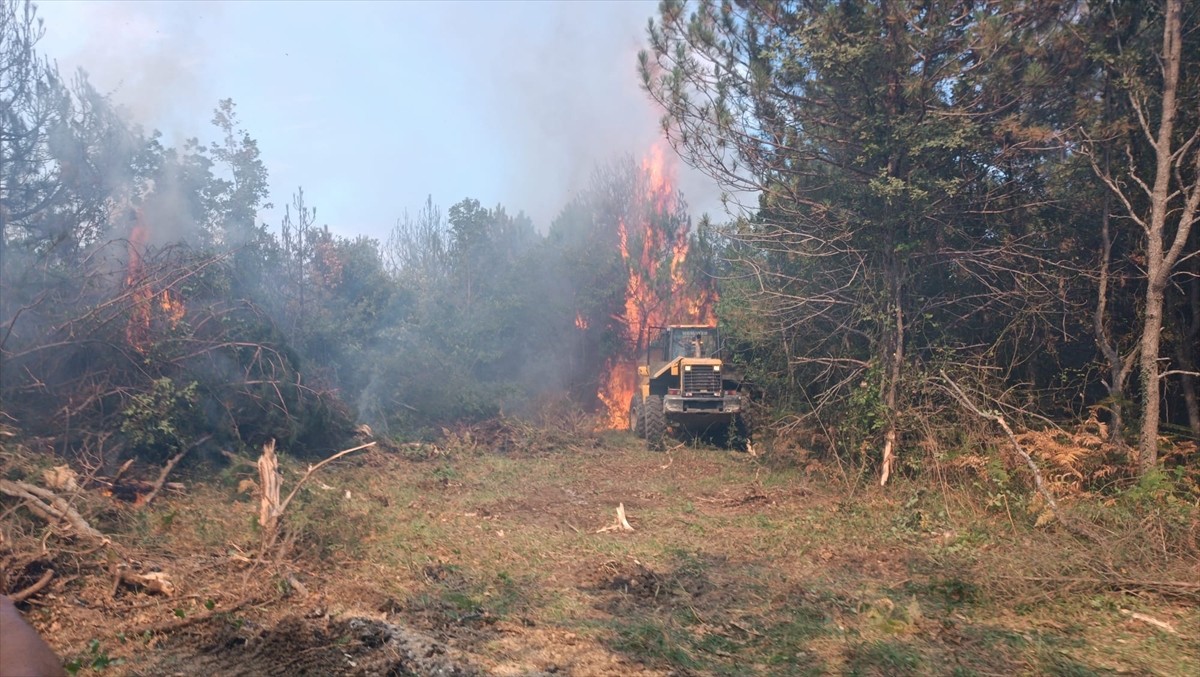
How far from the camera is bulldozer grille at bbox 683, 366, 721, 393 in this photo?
56.7 feet

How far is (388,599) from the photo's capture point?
6.41m

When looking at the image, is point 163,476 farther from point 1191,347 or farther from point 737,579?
point 1191,347

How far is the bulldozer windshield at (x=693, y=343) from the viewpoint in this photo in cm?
1864

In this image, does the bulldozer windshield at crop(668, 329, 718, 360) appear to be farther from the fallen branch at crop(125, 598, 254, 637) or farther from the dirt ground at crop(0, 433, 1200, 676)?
the fallen branch at crop(125, 598, 254, 637)

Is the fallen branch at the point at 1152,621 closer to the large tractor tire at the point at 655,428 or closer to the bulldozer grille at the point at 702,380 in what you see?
the bulldozer grille at the point at 702,380

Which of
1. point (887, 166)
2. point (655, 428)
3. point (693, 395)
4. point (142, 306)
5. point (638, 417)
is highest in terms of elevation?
point (887, 166)

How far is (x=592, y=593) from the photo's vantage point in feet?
23.3

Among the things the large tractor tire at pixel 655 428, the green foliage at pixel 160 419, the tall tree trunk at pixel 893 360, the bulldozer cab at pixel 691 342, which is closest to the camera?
the green foliage at pixel 160 419

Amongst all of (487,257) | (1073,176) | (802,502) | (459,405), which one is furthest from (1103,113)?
(487,257)

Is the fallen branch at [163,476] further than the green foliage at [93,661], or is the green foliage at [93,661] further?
the fallen branch at [163,476]

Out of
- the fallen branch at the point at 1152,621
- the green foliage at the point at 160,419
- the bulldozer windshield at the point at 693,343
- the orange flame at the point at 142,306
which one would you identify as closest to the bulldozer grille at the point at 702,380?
the bulldozer windshield at the point at 693,343

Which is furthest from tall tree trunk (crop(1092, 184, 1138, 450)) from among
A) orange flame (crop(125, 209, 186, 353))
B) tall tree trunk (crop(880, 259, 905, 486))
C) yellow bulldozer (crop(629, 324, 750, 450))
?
orange flame (crop(125, 209, 186, 353))

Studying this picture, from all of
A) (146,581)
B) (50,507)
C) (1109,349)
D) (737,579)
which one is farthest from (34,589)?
(1109,349)

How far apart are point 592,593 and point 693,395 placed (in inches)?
410
